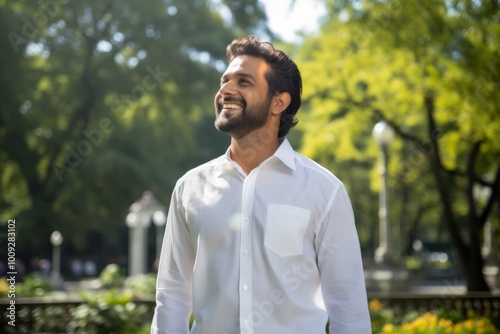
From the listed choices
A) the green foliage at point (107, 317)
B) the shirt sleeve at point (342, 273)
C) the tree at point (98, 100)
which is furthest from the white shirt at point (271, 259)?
the tree at point (98, 100)

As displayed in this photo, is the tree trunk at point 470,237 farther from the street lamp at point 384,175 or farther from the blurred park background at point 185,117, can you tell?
the street lamp at point 384,175

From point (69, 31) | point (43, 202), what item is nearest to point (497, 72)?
point (69, 31)

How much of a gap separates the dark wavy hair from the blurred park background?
44.0ft

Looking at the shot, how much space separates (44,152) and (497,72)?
939 inches

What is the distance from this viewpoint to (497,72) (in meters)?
14.8

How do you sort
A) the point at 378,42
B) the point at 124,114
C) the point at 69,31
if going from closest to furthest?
the point at 378,42 → the point at 69,31 → the point at 124,114

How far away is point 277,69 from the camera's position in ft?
10.3

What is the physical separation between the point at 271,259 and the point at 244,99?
651 millimetres

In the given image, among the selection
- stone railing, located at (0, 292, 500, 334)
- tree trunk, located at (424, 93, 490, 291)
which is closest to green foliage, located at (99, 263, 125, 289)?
tree trunk, located at (424, 93, 490, 291)

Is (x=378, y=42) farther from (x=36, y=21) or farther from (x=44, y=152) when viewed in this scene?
(x=44, y=152)

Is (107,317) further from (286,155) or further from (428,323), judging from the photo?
(286,155)

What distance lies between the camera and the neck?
3.18 metres

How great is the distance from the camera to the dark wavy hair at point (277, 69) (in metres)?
3.15

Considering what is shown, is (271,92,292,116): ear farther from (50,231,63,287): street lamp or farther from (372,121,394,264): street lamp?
(50,231,63,287): street lamp
